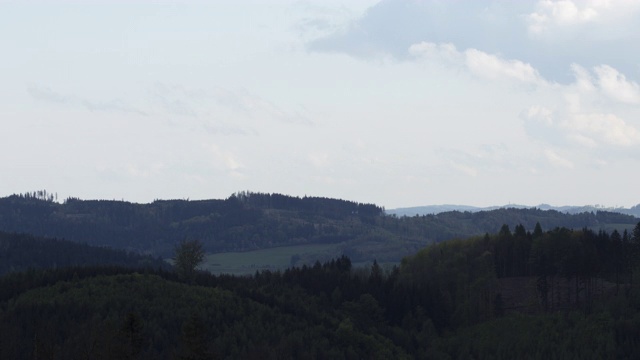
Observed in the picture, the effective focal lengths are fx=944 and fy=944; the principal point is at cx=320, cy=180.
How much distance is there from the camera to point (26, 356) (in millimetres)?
195250

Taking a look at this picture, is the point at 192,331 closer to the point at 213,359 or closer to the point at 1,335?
the point at 213,359

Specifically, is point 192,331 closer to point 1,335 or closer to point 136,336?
point 136,336

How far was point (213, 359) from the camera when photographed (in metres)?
122

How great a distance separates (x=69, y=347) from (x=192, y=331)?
84.9m

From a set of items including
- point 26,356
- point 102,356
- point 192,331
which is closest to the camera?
point 192,331

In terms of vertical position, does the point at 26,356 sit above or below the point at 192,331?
below

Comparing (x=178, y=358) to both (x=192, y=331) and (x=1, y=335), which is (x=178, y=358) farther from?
(x=1, y=335)

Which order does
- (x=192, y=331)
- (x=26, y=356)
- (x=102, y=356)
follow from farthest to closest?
(x=26, y=356), (x=102, y=356), (x=192, y=331)

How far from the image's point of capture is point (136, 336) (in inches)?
5492

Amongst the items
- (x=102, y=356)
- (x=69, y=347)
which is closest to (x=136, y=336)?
(x=102, y=356)

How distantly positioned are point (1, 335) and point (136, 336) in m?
71.5

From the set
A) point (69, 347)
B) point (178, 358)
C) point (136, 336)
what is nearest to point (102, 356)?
point (136, 336)

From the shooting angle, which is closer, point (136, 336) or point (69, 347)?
point (136, 336)

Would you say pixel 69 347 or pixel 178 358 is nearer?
pixel 178 358
